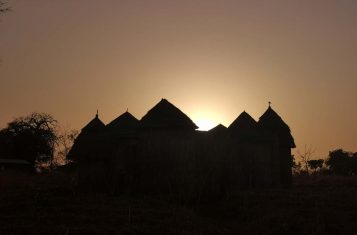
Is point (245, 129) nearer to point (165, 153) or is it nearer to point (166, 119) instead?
point (166, 119)

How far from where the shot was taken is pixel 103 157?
127 feet

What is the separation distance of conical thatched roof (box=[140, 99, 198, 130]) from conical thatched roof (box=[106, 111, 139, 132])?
17.8 feet

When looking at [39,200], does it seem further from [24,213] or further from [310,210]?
[310,210]

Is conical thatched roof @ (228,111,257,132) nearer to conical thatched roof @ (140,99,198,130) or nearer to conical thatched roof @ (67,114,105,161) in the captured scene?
conical thatched roof @ (140,99,198,130)

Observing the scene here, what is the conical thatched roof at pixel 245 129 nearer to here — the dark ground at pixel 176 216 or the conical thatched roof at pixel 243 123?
the conical thatched roof at pixel 243 123

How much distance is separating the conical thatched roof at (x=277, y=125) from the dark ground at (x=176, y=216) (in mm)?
13513

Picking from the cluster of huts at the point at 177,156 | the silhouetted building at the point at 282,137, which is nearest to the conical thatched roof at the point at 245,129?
the cluster of huts at the point at 177,156

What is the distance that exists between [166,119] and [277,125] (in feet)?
48.0

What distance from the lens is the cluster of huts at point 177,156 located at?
3216cm

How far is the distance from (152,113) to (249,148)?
9196mm

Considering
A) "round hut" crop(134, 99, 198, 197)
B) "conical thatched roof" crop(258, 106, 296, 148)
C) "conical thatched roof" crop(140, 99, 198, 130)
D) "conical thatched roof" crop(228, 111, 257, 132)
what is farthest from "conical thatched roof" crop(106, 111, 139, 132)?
"conical thatched roof" crop(258, 106, 296, 148)

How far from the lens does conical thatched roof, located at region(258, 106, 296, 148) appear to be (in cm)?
4250

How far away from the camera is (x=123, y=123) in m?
39.7

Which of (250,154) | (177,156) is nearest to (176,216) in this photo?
(177,156)
